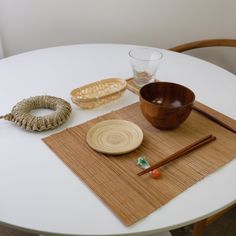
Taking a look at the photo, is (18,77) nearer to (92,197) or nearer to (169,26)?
(92,197)

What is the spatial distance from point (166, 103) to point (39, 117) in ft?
1.31

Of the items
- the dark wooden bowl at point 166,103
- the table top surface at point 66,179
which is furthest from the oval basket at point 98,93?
the dark wooden bowl at point 166,103

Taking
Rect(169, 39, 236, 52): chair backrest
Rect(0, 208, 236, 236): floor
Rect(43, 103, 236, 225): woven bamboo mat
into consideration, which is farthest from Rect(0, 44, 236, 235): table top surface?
Rect(0, 208, 236, 236): floor

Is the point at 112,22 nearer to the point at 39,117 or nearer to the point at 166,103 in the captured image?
the point at 166,103

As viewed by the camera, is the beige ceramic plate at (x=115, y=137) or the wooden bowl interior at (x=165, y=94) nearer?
the beige ceramic plate at (x=115, y=137)

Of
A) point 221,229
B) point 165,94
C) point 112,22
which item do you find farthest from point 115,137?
point 112,22

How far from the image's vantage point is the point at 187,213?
0.68 m

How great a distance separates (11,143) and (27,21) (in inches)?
42.3

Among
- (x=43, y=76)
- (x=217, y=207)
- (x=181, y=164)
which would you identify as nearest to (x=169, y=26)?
(x=43, y=76)

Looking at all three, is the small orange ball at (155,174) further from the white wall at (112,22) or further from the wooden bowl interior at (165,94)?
the white wall at (112,22)

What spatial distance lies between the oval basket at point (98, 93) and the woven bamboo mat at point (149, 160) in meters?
0.07

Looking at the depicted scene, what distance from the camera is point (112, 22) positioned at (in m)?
1.80

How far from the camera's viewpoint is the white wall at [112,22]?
172 cm

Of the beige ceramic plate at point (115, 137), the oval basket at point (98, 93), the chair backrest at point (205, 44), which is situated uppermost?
the oval basket at point (98, 93)
